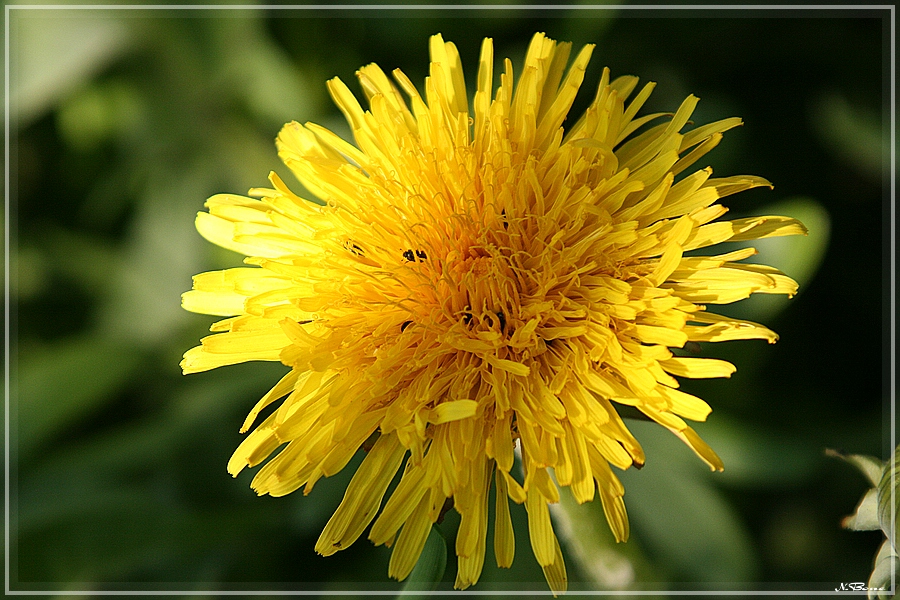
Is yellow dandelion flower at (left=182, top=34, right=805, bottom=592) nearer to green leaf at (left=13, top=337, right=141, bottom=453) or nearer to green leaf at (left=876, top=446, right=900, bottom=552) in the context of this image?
green leaf at (left=876, top=446, right=900, bottom=552)

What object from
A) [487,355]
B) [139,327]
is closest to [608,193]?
A: [487,355]

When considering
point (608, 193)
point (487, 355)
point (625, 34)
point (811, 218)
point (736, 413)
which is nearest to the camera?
point (487, 355)

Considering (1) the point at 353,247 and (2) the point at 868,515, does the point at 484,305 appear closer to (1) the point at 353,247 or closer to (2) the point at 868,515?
(1) the point at 353,247

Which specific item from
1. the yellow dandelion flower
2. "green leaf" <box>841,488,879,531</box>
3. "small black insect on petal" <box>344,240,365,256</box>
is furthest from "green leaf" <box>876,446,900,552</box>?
"small black insect on petal" <box>344,240,365,256</box>

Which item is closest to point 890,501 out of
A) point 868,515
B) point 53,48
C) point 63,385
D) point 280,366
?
point 868,515

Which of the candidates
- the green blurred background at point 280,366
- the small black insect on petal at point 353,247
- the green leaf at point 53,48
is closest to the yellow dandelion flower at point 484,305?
the small black insect on petal at point 353,247

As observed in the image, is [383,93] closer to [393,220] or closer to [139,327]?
[393,220]

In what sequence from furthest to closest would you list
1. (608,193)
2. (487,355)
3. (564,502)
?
(564,502), (608,193), (487,355)
